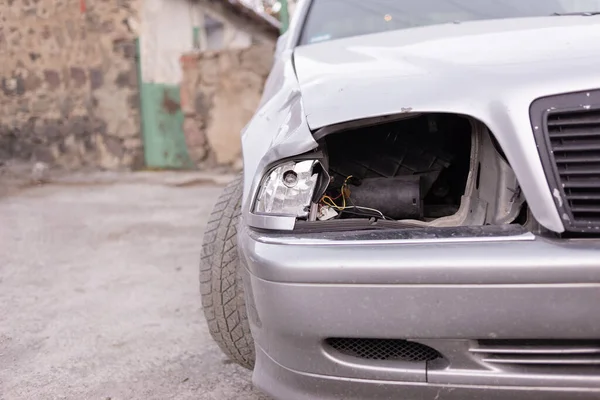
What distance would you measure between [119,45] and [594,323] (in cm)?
820

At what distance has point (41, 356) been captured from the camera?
2586mm

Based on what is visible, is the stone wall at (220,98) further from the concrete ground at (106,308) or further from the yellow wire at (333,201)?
the yellow wire at (333,201)

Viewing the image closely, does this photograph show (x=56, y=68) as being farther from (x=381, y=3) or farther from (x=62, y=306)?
(x=381, y=3)

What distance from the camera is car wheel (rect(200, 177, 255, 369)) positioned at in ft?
6.86

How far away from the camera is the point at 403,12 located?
2904 millimetres

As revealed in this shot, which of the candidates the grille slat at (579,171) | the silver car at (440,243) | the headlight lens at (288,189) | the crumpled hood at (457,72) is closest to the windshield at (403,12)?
the crumpled hood at (457,72)

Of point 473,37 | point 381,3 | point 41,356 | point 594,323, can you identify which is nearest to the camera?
point 594,323

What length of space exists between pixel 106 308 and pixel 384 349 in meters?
2.08

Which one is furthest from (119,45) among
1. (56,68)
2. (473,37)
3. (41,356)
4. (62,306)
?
(473,37)

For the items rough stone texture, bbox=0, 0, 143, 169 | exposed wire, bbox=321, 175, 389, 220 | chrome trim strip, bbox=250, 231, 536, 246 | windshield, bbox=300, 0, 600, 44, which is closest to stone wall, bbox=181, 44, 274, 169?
rough stone texture, bbox=0, 0, 143, 169

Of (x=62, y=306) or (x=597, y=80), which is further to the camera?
(x=62, y=306)

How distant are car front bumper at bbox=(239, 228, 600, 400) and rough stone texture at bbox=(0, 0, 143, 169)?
296 inches

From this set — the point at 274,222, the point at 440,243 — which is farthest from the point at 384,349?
the point at 274,222

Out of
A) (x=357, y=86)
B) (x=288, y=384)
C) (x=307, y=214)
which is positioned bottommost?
(x=288, y=384)
